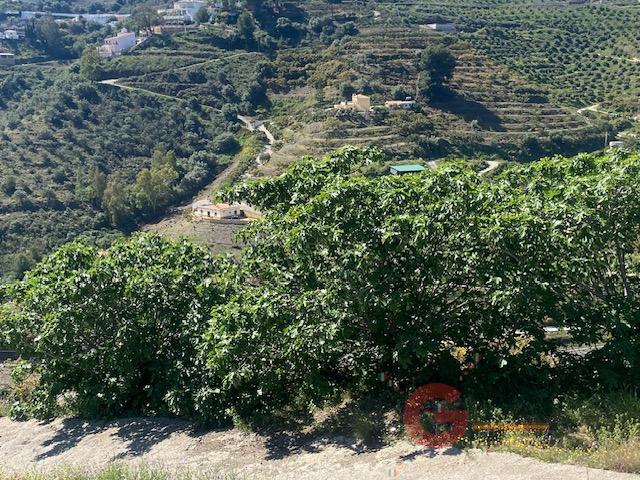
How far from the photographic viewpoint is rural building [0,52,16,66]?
5872 centimetres

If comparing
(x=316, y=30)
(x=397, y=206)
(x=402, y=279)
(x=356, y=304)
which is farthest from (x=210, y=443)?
(x=316, y=30)

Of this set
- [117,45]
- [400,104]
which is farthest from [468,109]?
[117,45]

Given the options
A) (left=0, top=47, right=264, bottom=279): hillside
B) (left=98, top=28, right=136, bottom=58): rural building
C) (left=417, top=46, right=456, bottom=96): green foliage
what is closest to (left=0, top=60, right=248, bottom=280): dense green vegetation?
(left=0, top=47, right=264, bottom=279): hillside

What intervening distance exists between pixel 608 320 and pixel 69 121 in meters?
44.0

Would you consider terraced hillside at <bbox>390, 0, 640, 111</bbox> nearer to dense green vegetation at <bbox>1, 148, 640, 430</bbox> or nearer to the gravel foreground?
dense green vegetation at <bbox>1, 148, 640, 430</bbox>

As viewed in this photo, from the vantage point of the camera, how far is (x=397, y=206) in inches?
308

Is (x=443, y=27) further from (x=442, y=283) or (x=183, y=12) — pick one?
(x=442, y=283)

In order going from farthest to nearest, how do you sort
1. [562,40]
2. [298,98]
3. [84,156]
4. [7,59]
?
[7,59]
[562,40]
[298,98]
[84,156]

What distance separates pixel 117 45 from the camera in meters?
60.3

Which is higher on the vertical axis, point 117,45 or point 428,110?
point 117,45

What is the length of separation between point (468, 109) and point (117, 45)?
114ft

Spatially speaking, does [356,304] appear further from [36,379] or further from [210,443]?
[36,379]

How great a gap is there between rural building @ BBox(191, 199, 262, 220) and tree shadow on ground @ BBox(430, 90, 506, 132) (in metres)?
17.0

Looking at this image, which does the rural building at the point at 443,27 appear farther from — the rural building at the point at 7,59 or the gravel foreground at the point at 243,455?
the gravel foreground at the point at 243,455
